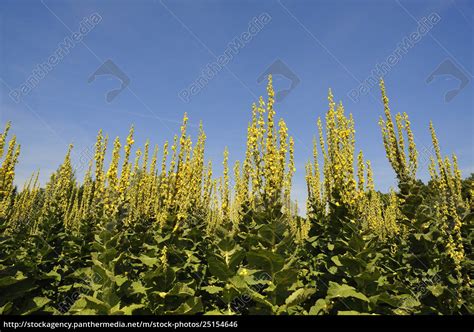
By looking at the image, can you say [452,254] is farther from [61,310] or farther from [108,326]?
[61,310]

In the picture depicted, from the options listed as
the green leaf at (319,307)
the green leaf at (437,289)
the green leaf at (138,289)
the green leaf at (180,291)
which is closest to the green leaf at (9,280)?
the green leaf at (138,289)

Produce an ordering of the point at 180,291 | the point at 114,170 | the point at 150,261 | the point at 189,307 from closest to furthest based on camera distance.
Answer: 1. the point at 189,307
2. the point at 180,291
3. the point at 150,261
4. the point at 114,170

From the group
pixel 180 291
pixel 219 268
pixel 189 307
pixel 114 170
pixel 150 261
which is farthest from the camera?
pixel 114 170

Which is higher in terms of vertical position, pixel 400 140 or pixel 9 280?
pixel 400 140

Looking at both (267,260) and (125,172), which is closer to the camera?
(267,260)

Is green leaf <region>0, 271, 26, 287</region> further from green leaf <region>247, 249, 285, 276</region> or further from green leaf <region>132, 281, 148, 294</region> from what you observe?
green leaf <region>247, 249, 285, 276</region>

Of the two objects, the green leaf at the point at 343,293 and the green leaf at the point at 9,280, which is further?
the green leaf at the point at 9,280

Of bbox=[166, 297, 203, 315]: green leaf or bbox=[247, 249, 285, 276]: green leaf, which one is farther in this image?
bbox=[247, 249, 285, 276]: green leaf

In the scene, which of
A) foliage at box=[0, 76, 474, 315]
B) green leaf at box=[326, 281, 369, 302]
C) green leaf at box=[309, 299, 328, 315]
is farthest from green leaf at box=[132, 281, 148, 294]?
green leaf at box=[326, 281, 369, 302]

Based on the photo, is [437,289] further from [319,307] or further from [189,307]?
[189,307]

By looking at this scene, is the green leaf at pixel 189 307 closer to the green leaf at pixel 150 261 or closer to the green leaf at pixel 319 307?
the green leaf at pixel 150 261

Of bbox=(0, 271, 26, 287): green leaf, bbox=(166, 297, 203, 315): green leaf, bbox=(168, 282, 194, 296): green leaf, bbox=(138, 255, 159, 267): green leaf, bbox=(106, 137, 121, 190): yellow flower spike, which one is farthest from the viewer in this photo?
bbox=(106, 137, 121, 190): yellow flower spike

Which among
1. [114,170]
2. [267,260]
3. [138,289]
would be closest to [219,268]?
[267,260]

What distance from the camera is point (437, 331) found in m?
4.78
